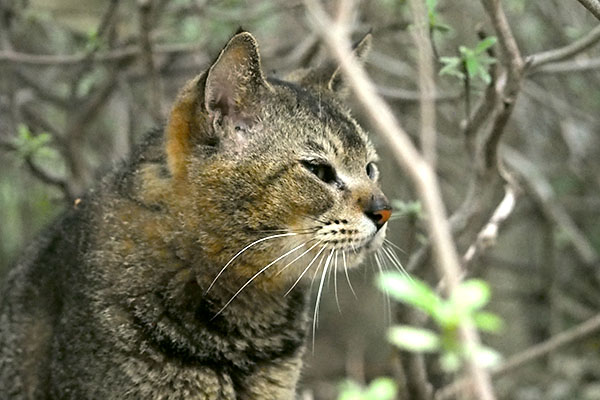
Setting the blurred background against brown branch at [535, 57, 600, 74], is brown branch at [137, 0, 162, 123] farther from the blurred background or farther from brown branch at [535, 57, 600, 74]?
brown branch at [535, 57, 600, 74]

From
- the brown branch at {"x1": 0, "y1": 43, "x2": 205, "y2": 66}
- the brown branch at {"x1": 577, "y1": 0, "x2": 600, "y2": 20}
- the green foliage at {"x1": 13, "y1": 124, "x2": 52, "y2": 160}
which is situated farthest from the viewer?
the brown branch at {"x1": 0, "y1": 43, "x2": 205, "y2": 66}

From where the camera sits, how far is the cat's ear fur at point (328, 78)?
118 inches

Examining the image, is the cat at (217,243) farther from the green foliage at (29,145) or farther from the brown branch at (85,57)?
the brown branch at (85,57)

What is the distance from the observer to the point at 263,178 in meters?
2.54

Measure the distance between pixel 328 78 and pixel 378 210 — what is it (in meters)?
0.75

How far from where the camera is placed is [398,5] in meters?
3.98

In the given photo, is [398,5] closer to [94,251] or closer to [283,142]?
[283,142]

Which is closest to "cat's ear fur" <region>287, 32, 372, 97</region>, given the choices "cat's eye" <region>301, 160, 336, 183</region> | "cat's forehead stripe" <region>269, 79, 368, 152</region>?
"cat's forehead stripe" <region>269, 79, 368, 152</region>

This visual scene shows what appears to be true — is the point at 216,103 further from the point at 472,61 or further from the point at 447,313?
the point at 447,313

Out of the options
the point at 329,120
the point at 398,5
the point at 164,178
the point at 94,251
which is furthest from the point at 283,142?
the point at 398,5

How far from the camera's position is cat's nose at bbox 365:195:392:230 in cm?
250

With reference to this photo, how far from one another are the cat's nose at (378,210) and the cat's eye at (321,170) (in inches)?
5.9

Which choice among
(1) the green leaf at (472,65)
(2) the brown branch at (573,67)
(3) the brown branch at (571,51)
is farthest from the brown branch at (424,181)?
(2) the brown branch at (573,67)

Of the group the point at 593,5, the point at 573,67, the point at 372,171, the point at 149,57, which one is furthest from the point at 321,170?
the point at 573,67
